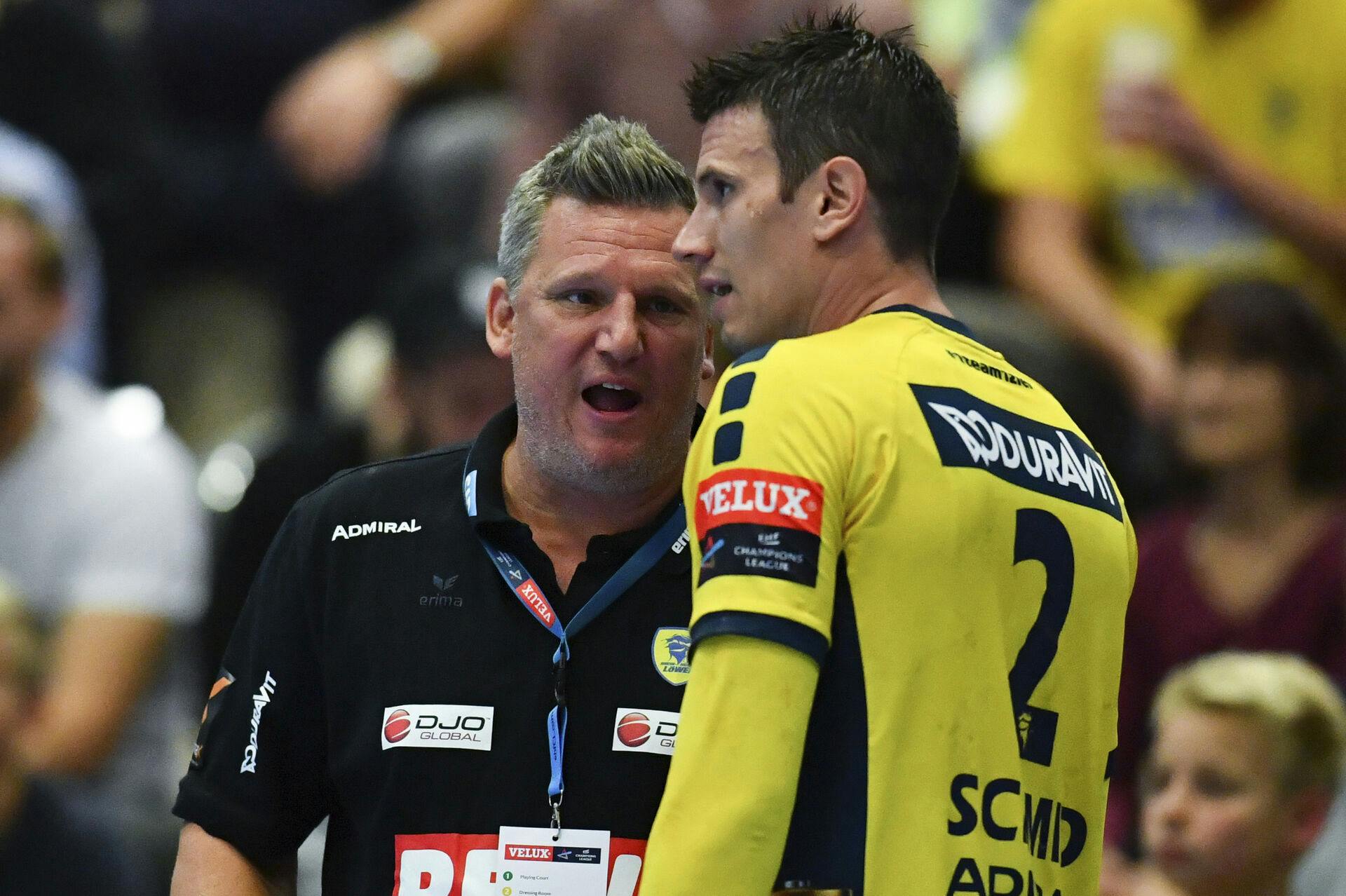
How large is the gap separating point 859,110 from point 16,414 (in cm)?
395

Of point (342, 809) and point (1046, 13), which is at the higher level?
point (1046, 13)

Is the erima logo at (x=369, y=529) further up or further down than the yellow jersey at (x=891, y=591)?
further up

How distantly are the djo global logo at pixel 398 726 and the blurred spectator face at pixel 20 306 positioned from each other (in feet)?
11.0

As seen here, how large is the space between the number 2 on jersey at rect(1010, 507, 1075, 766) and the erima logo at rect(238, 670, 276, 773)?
1148mm

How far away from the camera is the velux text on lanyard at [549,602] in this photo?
2.87 metres

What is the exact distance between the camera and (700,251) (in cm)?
278

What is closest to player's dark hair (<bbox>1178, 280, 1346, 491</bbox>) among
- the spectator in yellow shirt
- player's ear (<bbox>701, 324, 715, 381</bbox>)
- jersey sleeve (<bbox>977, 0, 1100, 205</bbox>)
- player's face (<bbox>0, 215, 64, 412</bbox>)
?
the spectator in yellow shirt

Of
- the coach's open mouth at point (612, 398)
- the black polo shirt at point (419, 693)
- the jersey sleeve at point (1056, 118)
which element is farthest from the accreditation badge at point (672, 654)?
the jersey sleeve at point (1056, 118)

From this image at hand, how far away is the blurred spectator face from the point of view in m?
5.88

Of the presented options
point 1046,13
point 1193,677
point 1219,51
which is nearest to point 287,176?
point 1046,13

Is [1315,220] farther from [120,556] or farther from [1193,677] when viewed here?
[120,556]

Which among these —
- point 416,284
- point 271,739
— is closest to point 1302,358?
point 416,284

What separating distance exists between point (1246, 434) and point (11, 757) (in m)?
3.38

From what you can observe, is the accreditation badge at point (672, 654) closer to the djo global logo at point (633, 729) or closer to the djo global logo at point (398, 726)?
the djo global logo at point (633, 729)
